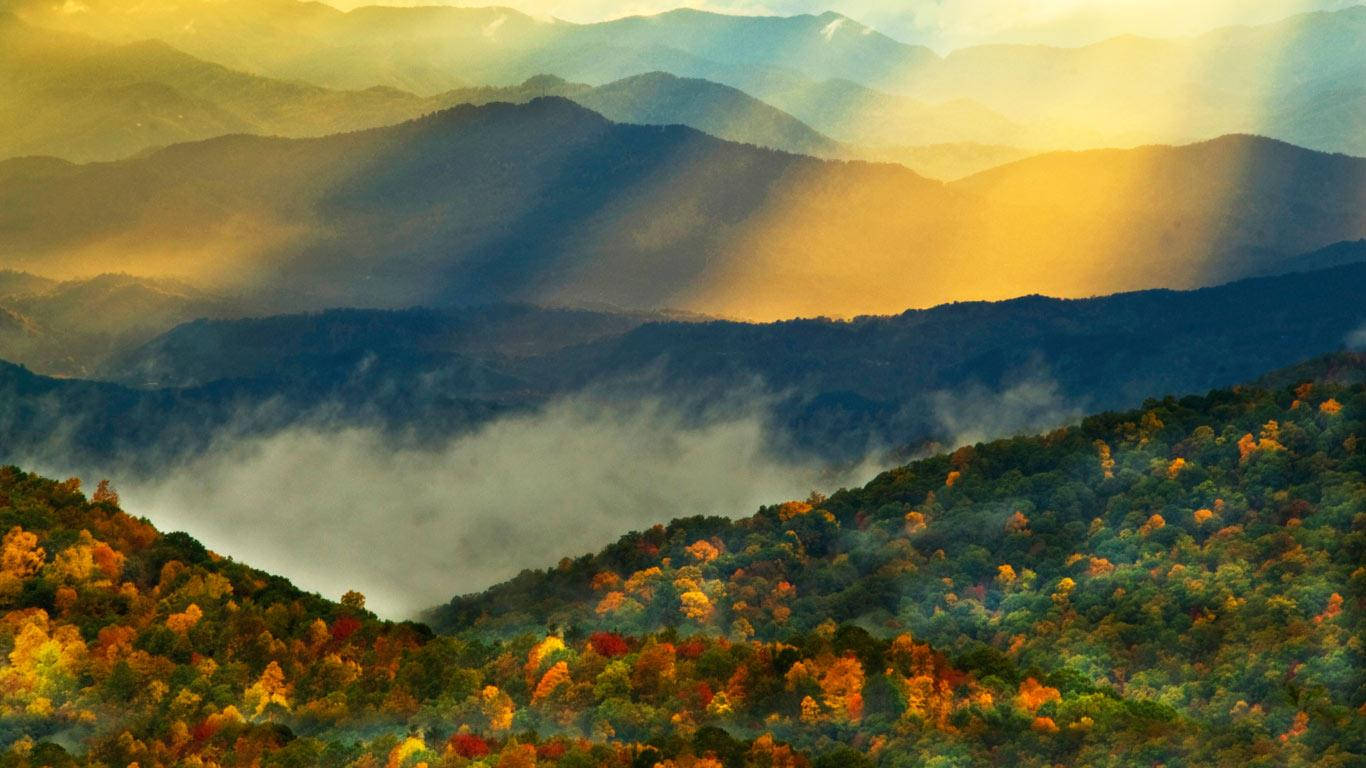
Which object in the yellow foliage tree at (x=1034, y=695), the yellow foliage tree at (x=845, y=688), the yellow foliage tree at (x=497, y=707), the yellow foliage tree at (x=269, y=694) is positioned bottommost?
the yellow foliage tree at (x=1034, y=695)

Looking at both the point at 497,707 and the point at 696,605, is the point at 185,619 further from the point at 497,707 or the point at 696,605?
the point at 696,605

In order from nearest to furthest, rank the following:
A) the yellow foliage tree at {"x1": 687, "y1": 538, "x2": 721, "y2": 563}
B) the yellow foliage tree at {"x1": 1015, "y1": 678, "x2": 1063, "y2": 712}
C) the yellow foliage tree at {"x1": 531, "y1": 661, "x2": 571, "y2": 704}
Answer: the yellow foliage tree at {"x1": 1015, "y1": 678, "x2": 1063, "y2": 712} → the yellow foliage tree at {"x1": 531, "y1": 661, "x2": 571, "y2": 704} → the yellow foliage tree at {"x1": 687, "y1": 538, "x2": 721, "y2": 563}

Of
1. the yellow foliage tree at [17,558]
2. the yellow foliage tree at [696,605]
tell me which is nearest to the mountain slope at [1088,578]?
the yellow foliage tree at [696,605]

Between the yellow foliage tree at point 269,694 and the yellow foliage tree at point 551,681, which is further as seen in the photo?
the yellow foliage tree at point 551,681

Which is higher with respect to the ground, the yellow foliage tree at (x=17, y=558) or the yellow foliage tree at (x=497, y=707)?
the yellow foliage tree at (x=17, y=558)

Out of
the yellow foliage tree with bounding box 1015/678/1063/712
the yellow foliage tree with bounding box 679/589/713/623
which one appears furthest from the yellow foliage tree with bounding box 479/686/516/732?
the yellow foliage tree with bounding box 679/589/713/623

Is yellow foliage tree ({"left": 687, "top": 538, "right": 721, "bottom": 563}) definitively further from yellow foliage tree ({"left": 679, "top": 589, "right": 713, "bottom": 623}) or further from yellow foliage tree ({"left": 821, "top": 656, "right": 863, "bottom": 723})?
yellow foliage tree ({"left": 821, "top": 656, "right": 863, "bottom": 723})

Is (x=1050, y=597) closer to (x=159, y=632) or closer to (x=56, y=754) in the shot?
(x=159, y=632)

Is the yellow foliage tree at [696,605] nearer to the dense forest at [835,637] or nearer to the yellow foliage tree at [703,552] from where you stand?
the dense forest at [835,637]

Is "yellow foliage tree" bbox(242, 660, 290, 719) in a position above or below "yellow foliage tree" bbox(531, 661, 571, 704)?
above

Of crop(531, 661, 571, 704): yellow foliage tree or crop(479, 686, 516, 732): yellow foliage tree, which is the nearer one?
crop(479, 686, 516, 732): yellow foliage tree

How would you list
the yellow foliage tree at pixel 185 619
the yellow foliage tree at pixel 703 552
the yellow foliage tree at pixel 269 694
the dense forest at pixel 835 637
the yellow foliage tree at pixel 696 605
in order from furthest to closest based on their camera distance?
the yellow foliage tree at pixel 703 552 → the yellow foliage tree at pixel 696 605 → the yellow foliage tree at pixel 185 619 → the yellow foliage tree at pixel 269 694 → the dense forest at pixel 835 637
